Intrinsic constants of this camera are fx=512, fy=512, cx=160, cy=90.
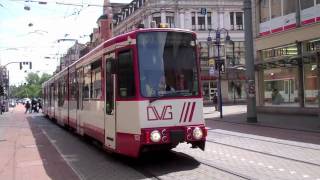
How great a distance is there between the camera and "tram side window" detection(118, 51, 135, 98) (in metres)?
11.5

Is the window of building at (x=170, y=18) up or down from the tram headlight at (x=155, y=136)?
up

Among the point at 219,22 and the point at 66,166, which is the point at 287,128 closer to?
the point at 66,166

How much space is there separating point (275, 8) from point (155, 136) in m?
22.8

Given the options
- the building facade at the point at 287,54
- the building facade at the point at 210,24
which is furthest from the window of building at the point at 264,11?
the building facade at the point at 210,24

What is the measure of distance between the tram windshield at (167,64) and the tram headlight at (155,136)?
0.82 metres

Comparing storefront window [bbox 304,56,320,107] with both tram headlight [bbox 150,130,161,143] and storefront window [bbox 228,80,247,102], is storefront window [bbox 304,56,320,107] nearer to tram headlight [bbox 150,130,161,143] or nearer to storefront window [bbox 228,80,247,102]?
tram headlight [bbox 150,130,161,143]

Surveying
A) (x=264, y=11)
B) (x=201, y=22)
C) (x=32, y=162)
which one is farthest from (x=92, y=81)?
(x=201, y=22)

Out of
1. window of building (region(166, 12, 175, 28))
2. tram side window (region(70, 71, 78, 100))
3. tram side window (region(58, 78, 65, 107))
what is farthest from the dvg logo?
window of building (region(166, 12, 175, 28))

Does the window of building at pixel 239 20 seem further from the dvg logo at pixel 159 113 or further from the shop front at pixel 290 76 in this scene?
the dvg logo at pixel 159 113

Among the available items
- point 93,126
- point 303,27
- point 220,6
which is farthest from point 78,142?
point 220,6

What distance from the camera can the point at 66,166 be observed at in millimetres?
12648

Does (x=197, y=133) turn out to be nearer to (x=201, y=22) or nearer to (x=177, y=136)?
(x=177, y=136)

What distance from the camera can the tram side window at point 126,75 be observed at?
1148cm

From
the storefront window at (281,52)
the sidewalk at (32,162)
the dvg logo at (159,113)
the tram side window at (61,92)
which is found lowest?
the sidewalk at (32,162)
